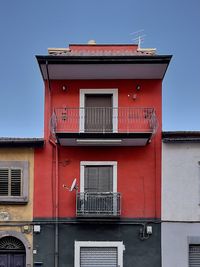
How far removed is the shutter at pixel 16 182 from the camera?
21.0 m

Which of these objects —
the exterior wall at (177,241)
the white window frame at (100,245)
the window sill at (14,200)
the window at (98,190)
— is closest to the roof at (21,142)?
the window at (98,190)

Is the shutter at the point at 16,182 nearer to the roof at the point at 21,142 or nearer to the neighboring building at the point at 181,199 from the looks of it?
the roof at the point at 21,142

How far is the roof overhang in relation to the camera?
20.7m

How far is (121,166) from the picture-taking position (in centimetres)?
2128

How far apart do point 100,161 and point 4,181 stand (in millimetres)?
3687

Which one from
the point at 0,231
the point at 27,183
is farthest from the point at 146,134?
the point at 0,231

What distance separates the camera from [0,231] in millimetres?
20891

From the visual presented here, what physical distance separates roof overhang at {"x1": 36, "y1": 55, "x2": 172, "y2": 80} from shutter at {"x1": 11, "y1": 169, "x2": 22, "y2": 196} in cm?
385

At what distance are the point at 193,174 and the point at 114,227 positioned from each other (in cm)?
354

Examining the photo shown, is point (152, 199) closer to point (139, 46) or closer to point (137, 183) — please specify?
point (137, 183)

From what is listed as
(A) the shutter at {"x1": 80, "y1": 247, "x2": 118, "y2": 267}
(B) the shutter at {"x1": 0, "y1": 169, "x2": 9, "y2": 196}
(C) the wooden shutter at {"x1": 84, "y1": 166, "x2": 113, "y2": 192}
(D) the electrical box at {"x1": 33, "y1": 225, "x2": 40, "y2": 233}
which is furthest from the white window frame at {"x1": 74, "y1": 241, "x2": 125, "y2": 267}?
(B) the shutter at {"x1": 0, "y1": 169, "x2": 9, "y2": 196}

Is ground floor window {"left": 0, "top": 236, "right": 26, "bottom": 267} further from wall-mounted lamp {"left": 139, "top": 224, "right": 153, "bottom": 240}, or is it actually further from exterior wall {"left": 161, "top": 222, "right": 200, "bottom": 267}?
exterior wall {"left": 161, "top": 222, "right": 200, "bottom": 267}

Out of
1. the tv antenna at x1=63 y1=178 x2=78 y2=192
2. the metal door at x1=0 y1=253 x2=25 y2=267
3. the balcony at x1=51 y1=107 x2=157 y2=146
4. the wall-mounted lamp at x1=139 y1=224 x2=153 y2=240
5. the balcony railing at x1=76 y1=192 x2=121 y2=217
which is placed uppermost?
the balcony at x1=51 y1=107 x2=157 y2=146

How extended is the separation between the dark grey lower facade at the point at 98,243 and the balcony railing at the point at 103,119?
351cm
